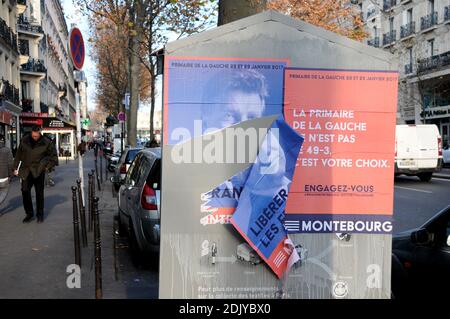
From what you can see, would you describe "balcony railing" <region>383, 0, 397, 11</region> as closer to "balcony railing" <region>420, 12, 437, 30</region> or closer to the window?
the window

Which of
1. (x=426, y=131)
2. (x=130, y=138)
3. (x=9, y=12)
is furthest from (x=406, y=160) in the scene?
(x=9, y=12)

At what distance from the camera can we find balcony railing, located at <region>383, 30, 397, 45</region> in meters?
45.9

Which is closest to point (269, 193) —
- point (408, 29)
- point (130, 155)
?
point (130, 155)

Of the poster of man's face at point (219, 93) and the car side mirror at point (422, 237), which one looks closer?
the poster of man's face at point (219, 93)

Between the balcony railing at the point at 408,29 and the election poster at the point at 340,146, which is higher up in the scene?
the balcony railing at the point at 408,29

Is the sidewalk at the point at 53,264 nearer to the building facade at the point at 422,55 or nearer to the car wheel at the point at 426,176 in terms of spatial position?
the car wheel at the point at 426,176

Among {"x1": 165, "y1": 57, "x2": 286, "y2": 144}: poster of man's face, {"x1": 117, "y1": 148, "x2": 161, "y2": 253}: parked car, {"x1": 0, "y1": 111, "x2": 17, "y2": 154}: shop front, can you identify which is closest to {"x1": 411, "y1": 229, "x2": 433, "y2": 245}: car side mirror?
{"x1": 165, "y1": 57, "x2": 286, "y2": 144}: poster of man's face

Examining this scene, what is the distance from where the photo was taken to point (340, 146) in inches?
128

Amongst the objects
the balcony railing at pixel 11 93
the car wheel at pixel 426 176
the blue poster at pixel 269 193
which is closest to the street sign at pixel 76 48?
the blue poster at pixel 269 193

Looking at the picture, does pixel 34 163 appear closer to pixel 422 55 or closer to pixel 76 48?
pixel 76 48

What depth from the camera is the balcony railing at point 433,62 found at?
38125 millimetres
